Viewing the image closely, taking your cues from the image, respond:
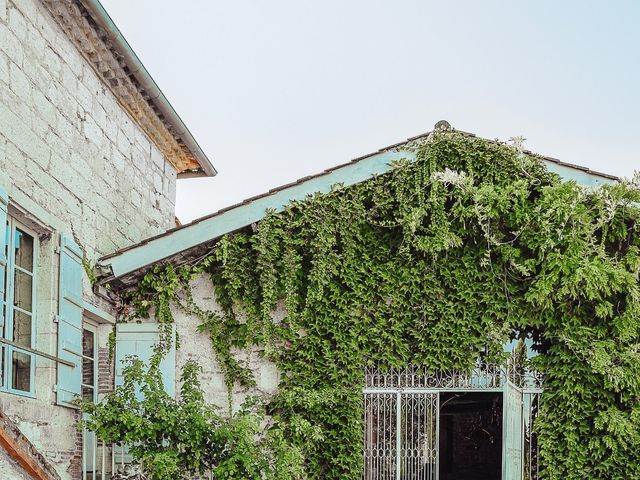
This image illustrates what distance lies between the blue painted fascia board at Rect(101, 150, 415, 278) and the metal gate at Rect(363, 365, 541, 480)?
2.17 m

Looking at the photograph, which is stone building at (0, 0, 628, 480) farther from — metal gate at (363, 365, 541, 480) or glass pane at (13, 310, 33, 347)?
metal gate at (363, 365, 541, 480)

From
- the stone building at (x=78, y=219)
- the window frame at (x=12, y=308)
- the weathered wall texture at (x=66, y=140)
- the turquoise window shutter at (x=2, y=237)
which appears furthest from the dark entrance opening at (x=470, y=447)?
the turquoise window shutter at (x=2, y=237)

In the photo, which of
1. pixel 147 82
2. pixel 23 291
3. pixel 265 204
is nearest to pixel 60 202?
pixel 23 291

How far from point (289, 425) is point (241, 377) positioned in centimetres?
75

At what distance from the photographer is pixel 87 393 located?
9.38 meters

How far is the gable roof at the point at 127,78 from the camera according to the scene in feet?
28.8

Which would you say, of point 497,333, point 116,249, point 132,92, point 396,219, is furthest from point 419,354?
point 132,92

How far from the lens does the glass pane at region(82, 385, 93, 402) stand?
30.4 feet

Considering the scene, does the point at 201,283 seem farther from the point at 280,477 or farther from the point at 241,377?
the point at 280,477

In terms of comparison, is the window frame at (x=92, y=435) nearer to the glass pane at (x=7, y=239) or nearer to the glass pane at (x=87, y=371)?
the glass pane at (x=87, y=371)

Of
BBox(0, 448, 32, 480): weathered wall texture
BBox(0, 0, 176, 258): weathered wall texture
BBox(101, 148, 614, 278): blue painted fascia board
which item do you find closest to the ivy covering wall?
BBox(101, 148, 614, 278): blue painted fascia board

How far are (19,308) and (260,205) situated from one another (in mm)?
2996

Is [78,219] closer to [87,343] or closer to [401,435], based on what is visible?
[87,343]

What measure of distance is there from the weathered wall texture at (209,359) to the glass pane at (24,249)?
229 cm
